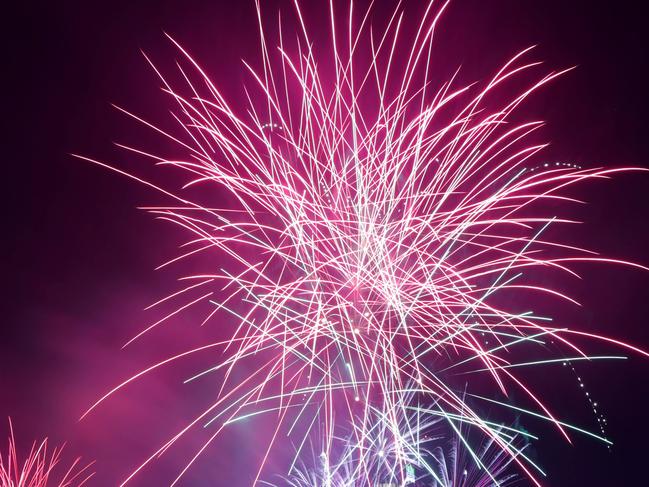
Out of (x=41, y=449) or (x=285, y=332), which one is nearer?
(x=285, y=332)

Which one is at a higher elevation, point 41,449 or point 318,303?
point 318,303

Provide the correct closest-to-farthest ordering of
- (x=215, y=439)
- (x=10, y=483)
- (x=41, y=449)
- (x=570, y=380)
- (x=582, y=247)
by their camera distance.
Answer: (x=10, y=483) → (x=582, y=247) → (x=41, y=449) → (x=570, y=380) → (x=215, y=439)

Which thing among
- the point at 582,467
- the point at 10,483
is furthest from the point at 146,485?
the point at 582,467

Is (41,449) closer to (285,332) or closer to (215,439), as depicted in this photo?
(215,439)

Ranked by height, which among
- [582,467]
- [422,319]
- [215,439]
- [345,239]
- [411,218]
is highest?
[411,218]

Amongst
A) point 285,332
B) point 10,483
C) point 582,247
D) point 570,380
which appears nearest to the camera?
point 285,332

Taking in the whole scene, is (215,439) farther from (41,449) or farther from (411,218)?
(411,218)
